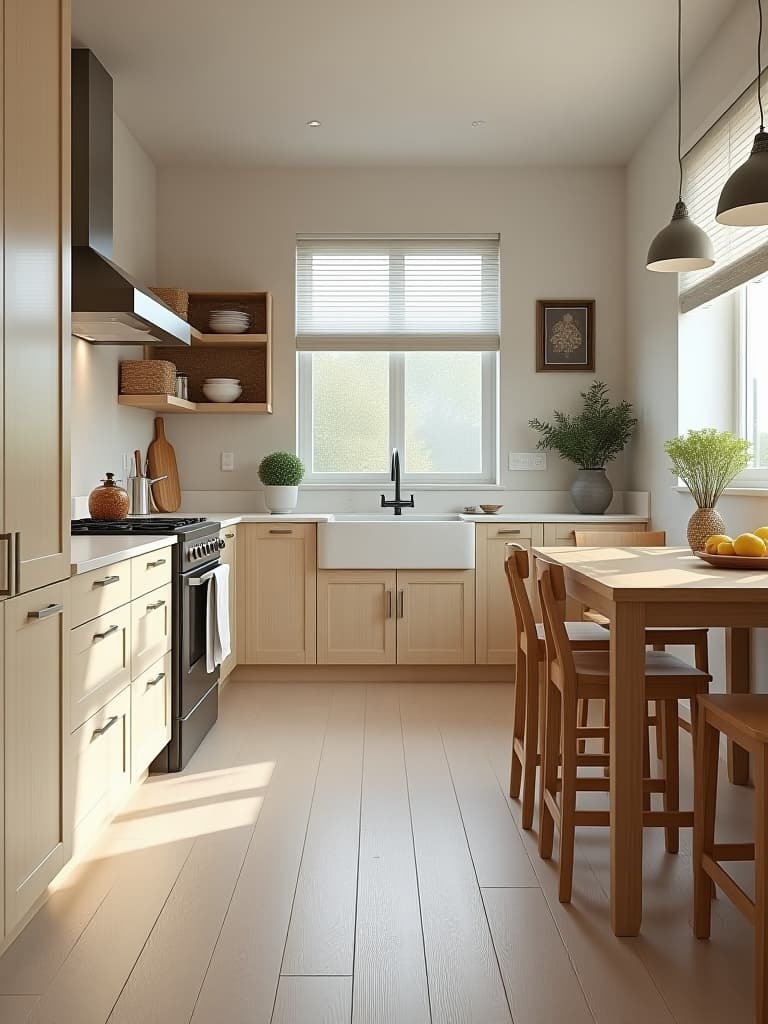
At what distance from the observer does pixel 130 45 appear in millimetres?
3734

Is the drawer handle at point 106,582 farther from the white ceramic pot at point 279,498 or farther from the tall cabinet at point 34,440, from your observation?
the white ceramic pot at point 279,498

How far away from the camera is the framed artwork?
516 centimetres

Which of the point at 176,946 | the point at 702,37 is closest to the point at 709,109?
the point at 702,37

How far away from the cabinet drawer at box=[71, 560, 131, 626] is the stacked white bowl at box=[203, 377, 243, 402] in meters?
2.37

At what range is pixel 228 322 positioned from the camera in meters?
4.95

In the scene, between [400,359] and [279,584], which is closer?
[279,584]

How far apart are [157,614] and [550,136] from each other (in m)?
3.28

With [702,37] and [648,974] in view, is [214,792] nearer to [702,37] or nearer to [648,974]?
[648,974]

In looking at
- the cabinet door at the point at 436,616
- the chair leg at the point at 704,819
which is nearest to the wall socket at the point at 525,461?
the cabinet door at the point at 436,616

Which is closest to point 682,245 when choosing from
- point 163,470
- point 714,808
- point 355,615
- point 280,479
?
point 714,808

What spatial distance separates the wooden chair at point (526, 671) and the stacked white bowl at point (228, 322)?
267cm

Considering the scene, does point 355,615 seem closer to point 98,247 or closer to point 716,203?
point 98,247

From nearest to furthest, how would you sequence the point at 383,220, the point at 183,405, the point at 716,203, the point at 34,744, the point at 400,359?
the point at 34,744 < the point at 716,203 < the point at 183,405 < the point at 383,220 < the point at 400,359

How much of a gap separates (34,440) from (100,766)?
102 centimetres
